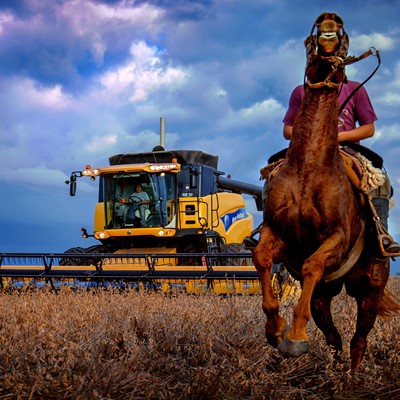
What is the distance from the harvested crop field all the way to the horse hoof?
1.20 ft

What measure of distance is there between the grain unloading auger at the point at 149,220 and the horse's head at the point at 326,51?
8.21 m

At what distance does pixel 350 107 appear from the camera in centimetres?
532

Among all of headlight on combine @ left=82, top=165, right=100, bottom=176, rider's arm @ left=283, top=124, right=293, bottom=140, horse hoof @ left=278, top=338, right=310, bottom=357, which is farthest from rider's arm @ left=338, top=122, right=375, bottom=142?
headlight on combine @ left=82, top=165, right=100, bottom=176

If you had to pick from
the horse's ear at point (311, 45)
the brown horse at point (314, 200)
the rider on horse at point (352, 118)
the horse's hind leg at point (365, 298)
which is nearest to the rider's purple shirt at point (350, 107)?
the rider on horse at point (352, 118)

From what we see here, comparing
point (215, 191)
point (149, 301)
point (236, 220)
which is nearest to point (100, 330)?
point (149, 301)

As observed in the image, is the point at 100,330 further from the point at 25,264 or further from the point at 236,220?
the point at 236,220

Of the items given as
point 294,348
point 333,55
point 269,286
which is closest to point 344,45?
point 333,55

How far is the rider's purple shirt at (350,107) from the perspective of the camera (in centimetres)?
527

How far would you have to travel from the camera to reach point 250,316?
23.8 feet

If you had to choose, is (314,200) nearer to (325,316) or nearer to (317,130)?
(317,130)

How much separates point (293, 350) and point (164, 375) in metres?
1.11

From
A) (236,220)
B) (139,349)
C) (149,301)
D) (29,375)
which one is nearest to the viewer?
(29,375)

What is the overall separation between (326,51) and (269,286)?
1560mm

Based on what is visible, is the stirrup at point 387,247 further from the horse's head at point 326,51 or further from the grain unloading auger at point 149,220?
the grain unloading auger at point 149,220
